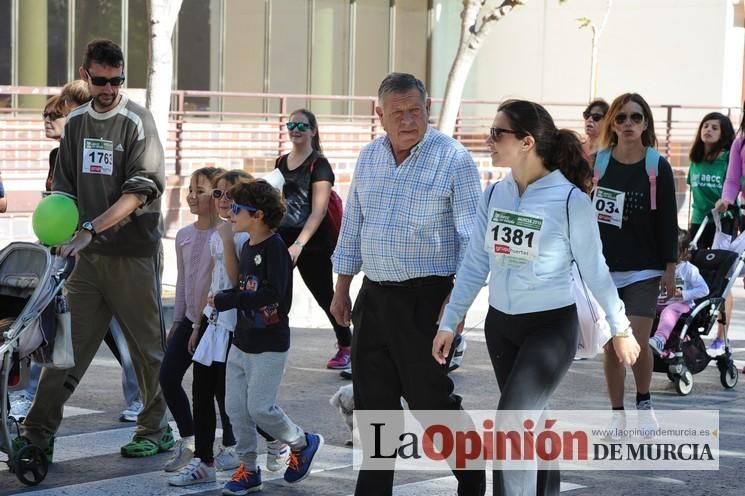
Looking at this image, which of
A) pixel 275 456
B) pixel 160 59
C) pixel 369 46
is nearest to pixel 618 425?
pixel 275 456

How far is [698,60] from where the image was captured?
104 feet

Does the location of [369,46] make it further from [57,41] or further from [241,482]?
[241,482]

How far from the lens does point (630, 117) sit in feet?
24.0

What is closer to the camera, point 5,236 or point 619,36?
point 5,236

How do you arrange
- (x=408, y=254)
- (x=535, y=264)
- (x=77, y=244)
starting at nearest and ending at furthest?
1. (x=535, y=264)
2. (x=408, y=254)
3. (x=77, y=244)

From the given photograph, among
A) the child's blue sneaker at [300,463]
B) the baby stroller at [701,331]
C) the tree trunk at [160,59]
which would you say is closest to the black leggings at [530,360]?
the child's blue sneaker at [300,463]

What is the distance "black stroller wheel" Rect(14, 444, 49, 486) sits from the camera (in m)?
6.18

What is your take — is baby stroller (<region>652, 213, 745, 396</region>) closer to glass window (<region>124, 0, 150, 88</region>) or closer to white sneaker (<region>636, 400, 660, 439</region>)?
white sneaker (<region>636, 400, 660, 439</region>)

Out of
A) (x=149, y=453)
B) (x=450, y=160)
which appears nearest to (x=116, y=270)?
(x=149, y=453)

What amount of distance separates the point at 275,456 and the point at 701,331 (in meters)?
3.90

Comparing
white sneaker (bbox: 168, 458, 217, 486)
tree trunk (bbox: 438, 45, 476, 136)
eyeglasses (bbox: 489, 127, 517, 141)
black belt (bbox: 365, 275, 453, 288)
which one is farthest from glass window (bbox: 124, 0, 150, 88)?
eyeglasses (bbox: 489, 127, 517, 141)

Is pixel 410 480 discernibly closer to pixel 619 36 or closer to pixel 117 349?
pixel 117 349

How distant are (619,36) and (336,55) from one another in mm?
7955

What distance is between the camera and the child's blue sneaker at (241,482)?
20.0 ft
